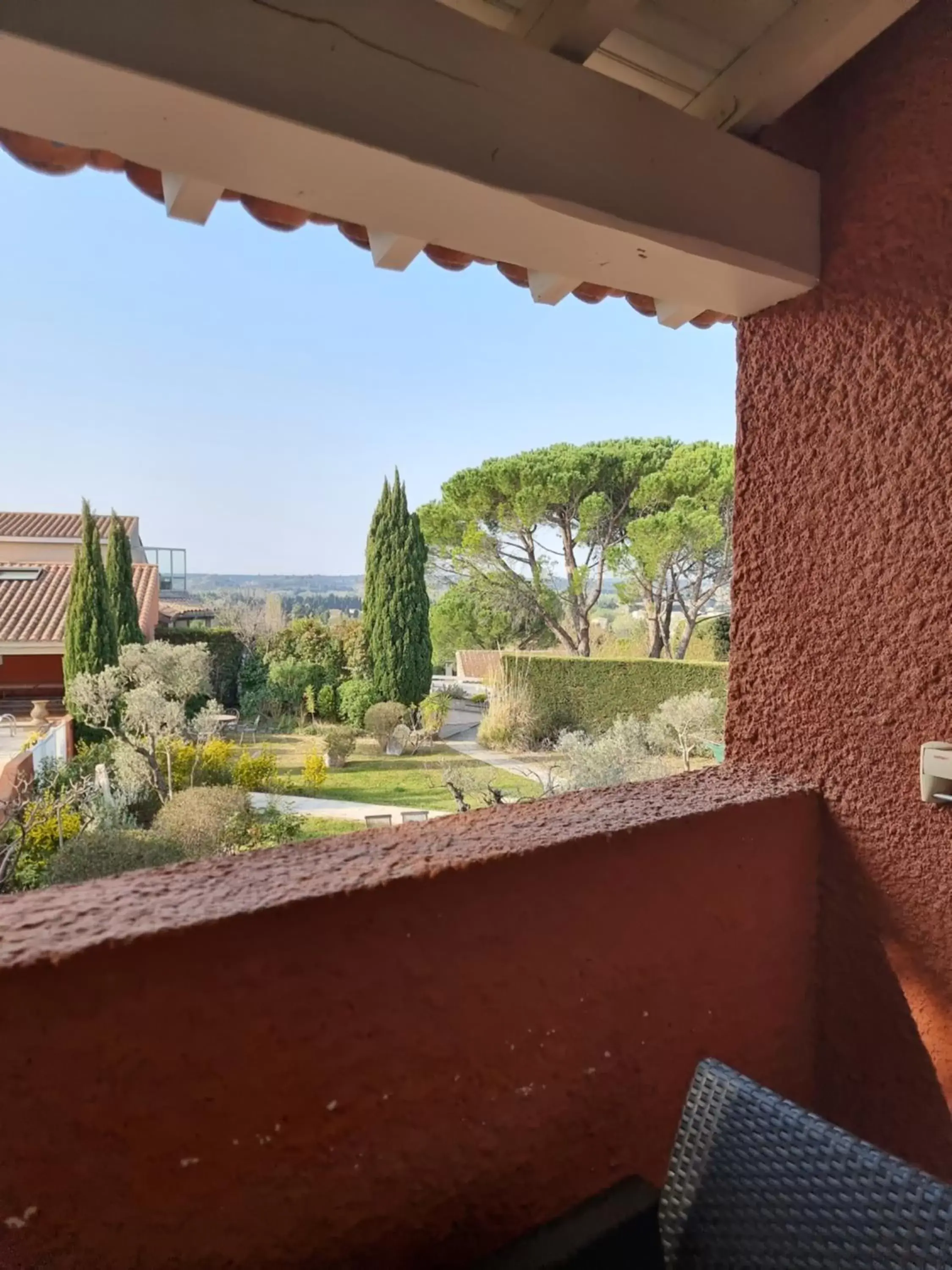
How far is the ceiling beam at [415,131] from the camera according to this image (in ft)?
2.60

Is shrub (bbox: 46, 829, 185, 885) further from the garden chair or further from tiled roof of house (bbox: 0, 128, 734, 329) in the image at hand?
tiled roof of house (bbox: 0, 128, 734, 329)

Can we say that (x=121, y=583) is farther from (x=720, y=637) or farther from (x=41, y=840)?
(x=720, y=637)

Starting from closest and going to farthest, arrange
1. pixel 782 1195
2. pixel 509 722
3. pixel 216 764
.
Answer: pixel 782 1195 → pixel 216 764 → pixel 509 722

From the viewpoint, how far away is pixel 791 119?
54.1 inches

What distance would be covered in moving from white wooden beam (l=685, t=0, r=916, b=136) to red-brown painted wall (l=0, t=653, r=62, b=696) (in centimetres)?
401

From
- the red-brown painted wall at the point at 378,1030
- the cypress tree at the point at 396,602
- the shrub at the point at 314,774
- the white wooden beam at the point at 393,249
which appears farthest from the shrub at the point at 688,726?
the white wooden beam at the point at 393,249

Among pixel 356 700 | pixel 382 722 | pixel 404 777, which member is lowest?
pixel 404 777

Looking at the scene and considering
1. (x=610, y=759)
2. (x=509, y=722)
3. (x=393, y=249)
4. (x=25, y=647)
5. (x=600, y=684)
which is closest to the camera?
(x=393, y=249)

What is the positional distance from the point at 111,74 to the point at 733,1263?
1.54m

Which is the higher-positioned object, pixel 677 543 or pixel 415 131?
pixel 677 543

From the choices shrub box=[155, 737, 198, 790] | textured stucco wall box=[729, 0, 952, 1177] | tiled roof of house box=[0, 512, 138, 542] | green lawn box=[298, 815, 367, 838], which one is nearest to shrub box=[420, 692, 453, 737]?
green lawn box=[298, 815, 367, 838]

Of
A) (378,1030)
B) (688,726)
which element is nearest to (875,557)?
(378,1030)

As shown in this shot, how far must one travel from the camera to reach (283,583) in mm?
7395

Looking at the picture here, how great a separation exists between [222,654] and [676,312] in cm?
670
